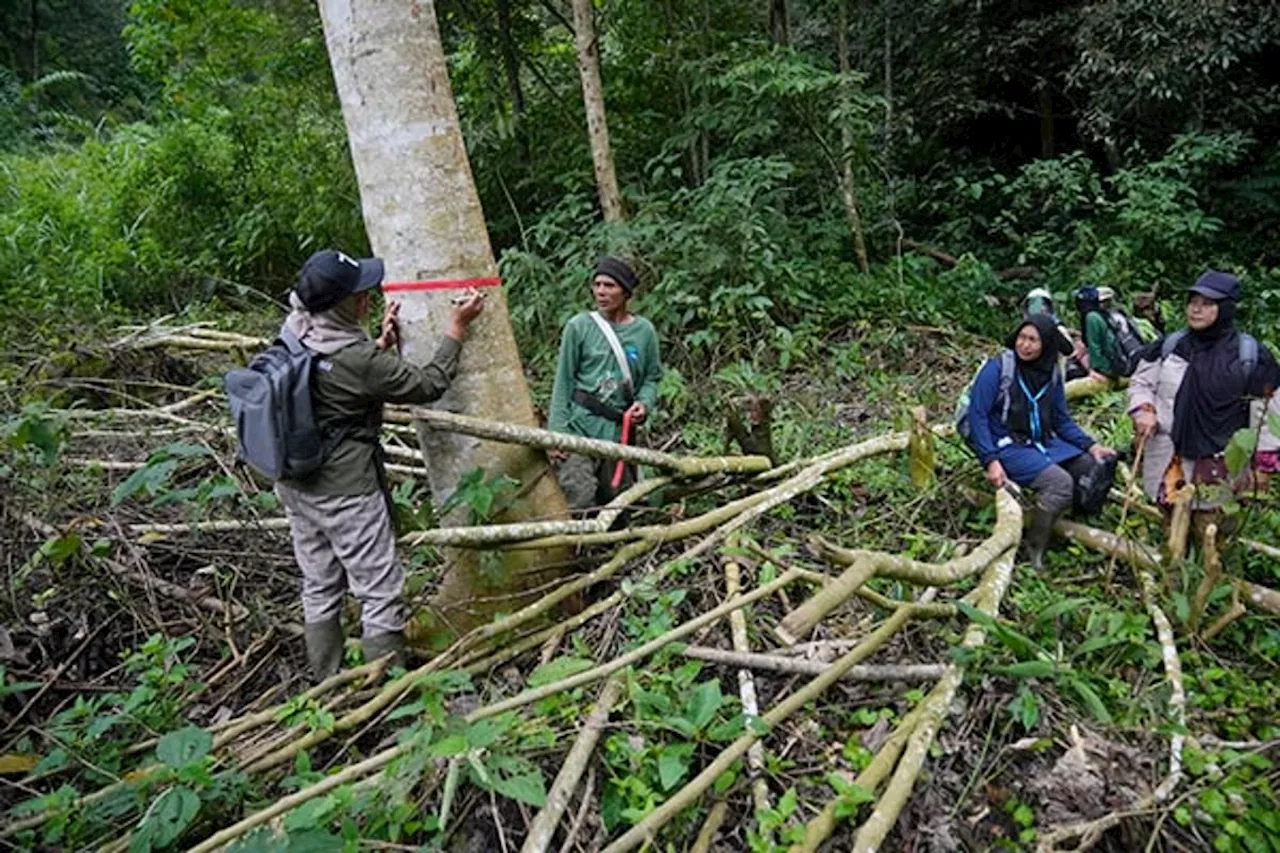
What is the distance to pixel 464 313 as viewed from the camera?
10.2 ft

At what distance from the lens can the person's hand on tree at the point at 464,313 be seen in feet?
10.1

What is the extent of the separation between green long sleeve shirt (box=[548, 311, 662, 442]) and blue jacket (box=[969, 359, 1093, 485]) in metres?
1.77

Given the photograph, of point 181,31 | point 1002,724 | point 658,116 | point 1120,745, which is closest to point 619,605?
point 1002,724

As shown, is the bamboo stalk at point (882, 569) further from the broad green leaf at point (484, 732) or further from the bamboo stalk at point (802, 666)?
the broad green leaf at point (484, 732)

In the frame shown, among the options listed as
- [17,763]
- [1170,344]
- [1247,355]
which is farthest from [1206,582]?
[17,763]

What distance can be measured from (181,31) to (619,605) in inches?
392

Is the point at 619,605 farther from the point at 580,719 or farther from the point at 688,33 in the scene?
the point at 688,33

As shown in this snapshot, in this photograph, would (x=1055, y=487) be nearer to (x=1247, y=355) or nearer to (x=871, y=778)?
(x=1247, y=355)

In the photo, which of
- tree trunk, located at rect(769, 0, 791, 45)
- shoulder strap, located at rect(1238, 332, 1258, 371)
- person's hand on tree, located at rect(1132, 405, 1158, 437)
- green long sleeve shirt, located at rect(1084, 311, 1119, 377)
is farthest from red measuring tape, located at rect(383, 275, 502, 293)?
tree trunk, located at rect(769, 0, 791, 45)

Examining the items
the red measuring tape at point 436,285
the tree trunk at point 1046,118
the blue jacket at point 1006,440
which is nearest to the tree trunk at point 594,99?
the blue jacket at point 1006,440

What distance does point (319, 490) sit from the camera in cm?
302

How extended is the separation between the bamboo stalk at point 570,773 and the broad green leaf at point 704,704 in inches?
10.3

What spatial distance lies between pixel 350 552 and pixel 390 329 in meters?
0.89

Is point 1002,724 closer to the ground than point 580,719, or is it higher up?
closer to the ground
